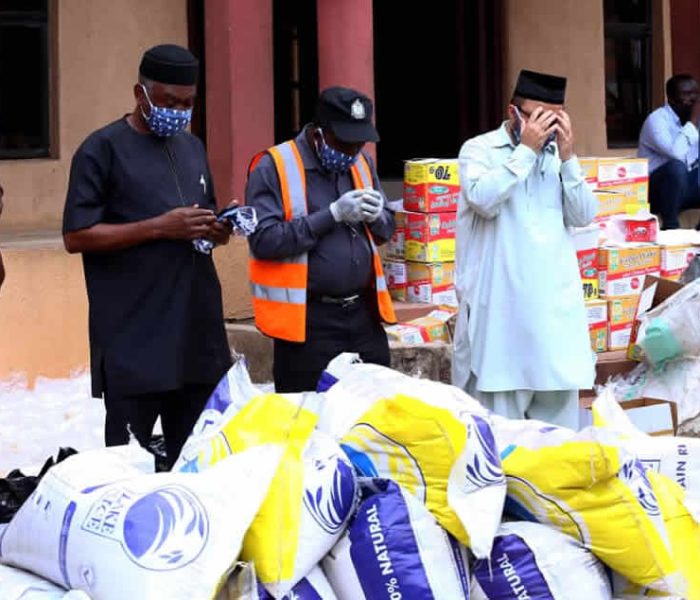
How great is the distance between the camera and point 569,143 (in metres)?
5.42

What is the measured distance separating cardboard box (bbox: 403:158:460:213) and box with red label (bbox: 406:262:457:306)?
0.31 metres

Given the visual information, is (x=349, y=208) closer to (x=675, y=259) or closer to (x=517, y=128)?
(x=517, y=128)

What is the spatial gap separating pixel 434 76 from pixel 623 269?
13.2 feet

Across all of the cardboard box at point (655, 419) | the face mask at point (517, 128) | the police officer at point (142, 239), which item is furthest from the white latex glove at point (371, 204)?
the cardboard box at point (655, 419)

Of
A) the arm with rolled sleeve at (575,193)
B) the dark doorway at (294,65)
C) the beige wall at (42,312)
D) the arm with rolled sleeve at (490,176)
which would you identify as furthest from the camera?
the dark doorway at (294,65)

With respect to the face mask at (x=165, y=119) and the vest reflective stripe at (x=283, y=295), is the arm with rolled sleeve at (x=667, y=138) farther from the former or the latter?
the face mask at (x=165, y=119)

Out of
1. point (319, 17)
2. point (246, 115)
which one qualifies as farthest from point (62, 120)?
point (319, 17)

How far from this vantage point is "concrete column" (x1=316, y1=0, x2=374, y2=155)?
7.88m

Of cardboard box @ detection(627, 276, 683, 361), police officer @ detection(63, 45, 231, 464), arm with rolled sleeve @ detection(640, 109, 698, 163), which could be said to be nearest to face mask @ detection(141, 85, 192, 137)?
police officer @ detection(63, 45, 231, 464)

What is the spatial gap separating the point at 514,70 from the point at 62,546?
712 cm

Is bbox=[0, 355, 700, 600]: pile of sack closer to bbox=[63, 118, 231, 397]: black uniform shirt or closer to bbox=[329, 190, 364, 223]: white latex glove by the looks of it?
bbox=[63, 118, 231, 397]: black uniform shirt

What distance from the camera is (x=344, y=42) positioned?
25.9 ft

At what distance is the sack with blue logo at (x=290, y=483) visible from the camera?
10.6 ft

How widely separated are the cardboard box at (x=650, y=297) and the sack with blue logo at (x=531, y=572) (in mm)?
3535
